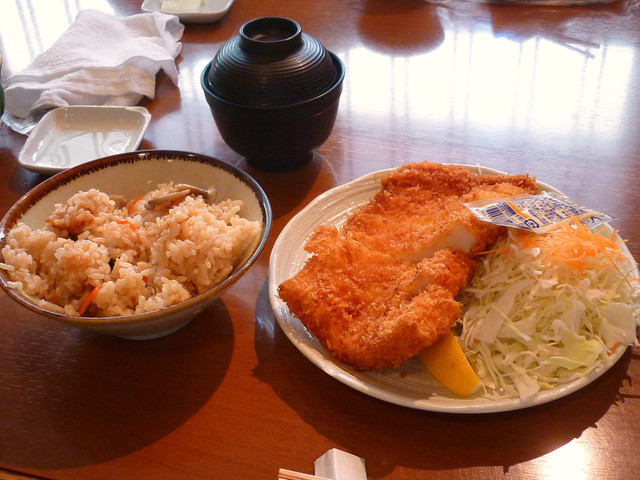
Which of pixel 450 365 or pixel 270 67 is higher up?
pixel 270 67

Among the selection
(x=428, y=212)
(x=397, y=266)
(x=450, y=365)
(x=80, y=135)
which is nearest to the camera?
(x=450, y=365)

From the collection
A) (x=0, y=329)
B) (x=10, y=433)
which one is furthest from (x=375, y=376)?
(x=0, y=329)

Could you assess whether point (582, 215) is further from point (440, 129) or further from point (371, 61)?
point (371, 61)

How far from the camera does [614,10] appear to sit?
9.92 ft

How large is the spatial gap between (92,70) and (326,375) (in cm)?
186

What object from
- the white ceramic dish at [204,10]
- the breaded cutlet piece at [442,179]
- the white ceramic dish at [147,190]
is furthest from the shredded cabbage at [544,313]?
the white ceramic dish at [204,10]

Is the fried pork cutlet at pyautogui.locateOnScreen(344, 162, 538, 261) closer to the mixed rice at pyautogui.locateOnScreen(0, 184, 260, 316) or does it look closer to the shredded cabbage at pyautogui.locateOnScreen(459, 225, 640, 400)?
the shredded cabbage at pyautogui.locateOnScreen(459, 225, 640, 400)

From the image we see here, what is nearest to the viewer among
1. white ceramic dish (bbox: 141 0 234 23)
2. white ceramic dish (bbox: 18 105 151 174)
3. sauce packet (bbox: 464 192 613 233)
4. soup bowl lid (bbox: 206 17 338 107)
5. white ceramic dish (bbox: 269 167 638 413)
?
white ceramic dish (bbox: 269 167 638 413)

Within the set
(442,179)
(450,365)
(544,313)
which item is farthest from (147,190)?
(544,313)

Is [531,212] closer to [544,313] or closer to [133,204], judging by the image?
[544,313]

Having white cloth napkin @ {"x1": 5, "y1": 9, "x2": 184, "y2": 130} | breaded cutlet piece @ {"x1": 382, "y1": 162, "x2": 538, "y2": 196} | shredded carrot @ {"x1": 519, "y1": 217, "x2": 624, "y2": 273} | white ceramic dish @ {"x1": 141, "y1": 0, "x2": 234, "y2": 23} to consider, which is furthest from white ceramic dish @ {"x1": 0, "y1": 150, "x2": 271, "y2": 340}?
white ceramic dish @ {"x1": 141, "y1": 0, "x2": 234, "y2": 23}

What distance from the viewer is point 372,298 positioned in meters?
1.36

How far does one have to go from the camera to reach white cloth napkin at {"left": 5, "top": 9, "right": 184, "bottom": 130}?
2.38m

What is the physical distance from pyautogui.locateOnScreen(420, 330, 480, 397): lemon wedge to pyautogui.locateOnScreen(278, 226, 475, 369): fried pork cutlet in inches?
1.5
